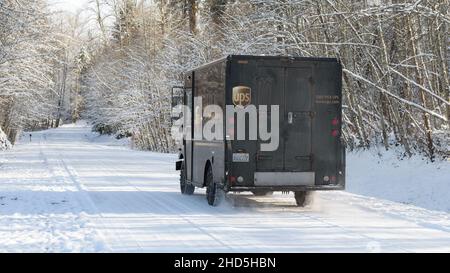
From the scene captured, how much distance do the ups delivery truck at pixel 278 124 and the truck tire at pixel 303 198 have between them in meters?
1.01

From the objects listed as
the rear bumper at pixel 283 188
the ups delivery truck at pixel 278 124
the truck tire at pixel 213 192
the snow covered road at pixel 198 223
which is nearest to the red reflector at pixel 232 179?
the ups delivery truck at pixel 278 124

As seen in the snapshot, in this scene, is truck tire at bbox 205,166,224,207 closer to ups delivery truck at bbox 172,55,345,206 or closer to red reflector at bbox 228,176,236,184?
ups delivery truck at bbox 172,55,345,206

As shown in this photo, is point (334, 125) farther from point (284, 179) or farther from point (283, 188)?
point (283, 188)

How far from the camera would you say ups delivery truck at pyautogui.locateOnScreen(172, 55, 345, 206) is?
43.9 feet

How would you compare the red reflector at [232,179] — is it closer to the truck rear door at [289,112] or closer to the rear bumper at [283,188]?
the rear bumper at [283,188]

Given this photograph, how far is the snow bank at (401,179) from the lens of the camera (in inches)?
617

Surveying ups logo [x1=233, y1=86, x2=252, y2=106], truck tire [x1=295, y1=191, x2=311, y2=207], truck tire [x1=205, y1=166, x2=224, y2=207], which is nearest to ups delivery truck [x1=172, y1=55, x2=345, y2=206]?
ups logo [x1=233, y1=86, x2=252, y2=106]

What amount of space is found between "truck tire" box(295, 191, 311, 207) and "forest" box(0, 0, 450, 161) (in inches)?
169

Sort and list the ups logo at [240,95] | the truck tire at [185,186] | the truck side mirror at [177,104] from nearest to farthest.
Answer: the ups logo at [240,95], the truck side mirror at [177,104], the truck tire at [185,186]

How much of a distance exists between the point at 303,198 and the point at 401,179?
434cm

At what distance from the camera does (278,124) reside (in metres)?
13.5

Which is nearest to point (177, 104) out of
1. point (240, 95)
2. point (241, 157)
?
point (240, 95)

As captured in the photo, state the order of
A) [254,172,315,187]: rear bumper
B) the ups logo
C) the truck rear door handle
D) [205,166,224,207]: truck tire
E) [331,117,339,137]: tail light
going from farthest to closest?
[205,166,224,207]: truck tire → [331,117,339,137]: tail light → the truck rear door handle → [254,172,315,187]: rear bumper → the ups logo
